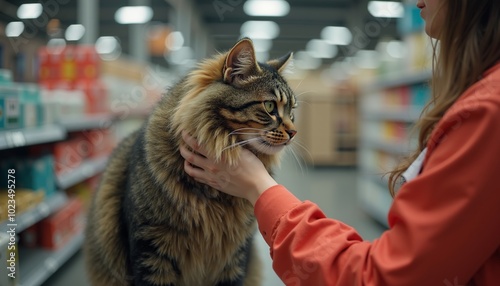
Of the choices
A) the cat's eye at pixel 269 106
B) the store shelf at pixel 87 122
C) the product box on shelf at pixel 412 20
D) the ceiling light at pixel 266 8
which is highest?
the ceiling light at pixel 266 8

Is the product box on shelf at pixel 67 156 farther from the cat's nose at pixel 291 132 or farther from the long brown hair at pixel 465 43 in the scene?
the long brown hair at pixel 465 43

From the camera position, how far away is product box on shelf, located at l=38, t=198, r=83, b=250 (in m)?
2.64

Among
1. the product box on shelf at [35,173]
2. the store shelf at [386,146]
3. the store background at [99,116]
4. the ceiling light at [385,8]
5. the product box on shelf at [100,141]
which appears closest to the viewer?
the store background at [99,116]

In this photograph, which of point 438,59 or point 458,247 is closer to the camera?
point 458,247

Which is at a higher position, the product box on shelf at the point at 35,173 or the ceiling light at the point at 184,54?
the ceiling light at the point at 184,54

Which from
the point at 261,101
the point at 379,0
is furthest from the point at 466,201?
the point at 379,0

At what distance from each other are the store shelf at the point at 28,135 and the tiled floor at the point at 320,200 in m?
0.78

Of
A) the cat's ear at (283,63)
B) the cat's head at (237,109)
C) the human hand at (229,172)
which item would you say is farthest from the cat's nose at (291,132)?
the cat's ear at (283,63)

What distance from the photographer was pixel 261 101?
1119 mm

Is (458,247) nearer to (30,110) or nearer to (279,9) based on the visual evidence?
(30,110)

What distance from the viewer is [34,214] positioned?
2176mm

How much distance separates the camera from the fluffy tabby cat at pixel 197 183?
111 cm

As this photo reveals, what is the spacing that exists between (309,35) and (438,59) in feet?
36.6

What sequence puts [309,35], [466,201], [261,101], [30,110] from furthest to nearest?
[309,35] < [30,110] < [261,101] < [466,201]
